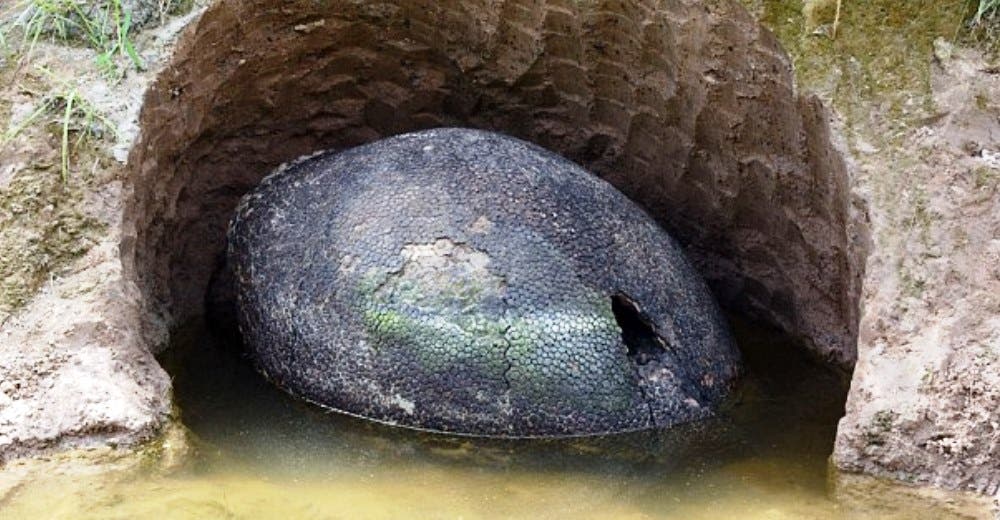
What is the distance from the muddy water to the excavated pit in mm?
286

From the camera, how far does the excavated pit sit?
4.01 metres

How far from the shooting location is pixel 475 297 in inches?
146

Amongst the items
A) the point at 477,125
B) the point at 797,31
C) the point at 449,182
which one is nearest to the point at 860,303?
the point at 797,31

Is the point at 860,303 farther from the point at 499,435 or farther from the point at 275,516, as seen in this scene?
the point at 275,516

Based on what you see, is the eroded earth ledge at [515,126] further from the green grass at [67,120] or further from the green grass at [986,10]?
the green grass at [986,10]

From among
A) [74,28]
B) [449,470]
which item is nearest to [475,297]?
[449,470]

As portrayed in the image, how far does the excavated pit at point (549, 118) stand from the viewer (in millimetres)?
4008

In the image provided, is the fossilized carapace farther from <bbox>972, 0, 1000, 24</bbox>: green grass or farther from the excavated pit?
<bbox>972, 0, 1000, 24</bbox>: green grass

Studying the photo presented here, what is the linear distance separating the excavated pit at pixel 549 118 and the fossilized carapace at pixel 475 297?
0.14 metres

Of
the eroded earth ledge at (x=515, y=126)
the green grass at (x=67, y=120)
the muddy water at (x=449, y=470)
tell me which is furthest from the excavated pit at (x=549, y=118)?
the muddy water at (x=449, y=470)

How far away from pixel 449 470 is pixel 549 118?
1.42 metres

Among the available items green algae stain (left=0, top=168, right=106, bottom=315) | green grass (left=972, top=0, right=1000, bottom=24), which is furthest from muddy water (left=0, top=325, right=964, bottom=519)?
green grass (left=972, top=0, right=1000, bottom=24)

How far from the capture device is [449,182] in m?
3.95

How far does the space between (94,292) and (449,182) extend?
36.4 inches
